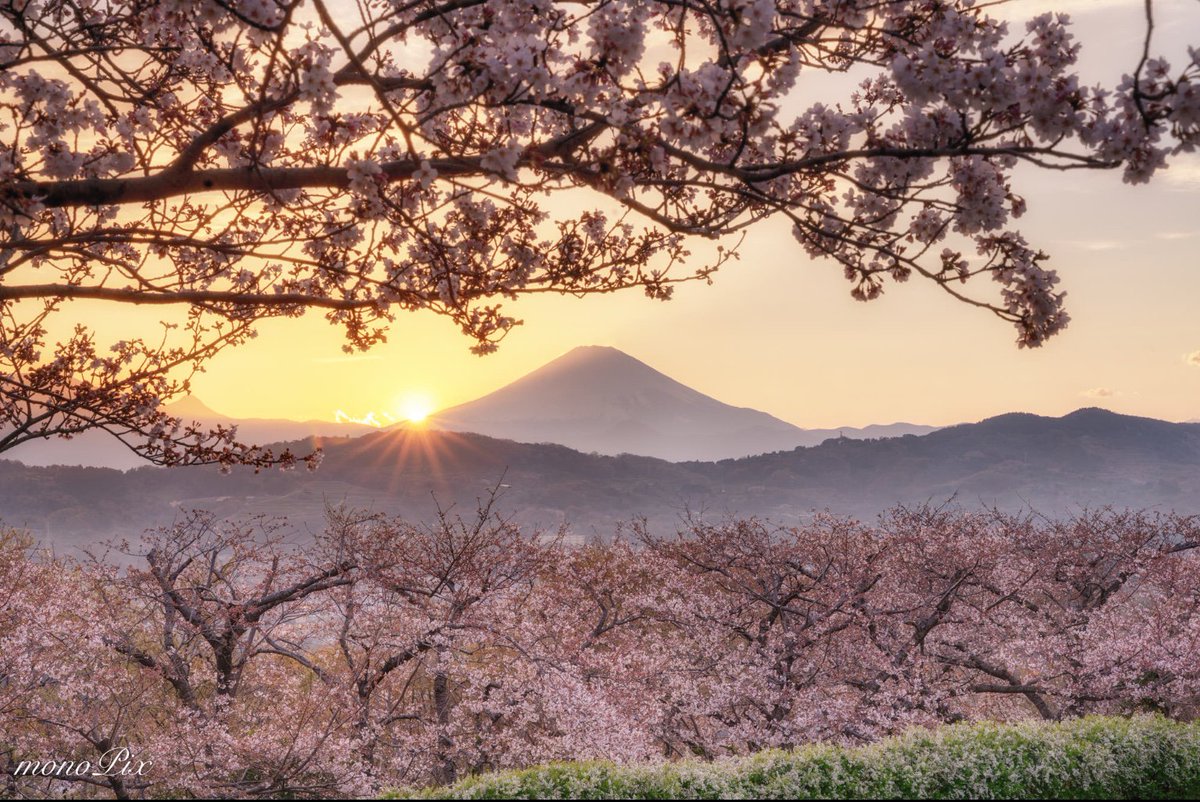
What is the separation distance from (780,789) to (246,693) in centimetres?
1454

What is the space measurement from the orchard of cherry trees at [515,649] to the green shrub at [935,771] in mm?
3415

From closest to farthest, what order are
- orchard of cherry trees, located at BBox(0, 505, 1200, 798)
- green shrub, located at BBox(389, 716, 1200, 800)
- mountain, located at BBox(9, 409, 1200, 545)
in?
1. green shrub, located at BBox(389, 716, 1200, 800)
2. orchard of cherry trees, located at BBox(0, 505, 1200, 798)
3. mountain, located at BBox(9, 409, 1200, 545)

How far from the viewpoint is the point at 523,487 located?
149000 mm

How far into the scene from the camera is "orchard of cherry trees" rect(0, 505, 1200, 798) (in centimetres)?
1286

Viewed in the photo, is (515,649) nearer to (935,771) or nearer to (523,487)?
(935,771)

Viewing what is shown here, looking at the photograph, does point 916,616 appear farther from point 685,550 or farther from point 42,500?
point 42,500

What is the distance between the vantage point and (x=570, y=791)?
8492 millimetres

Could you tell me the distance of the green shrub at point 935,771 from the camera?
8.76 m

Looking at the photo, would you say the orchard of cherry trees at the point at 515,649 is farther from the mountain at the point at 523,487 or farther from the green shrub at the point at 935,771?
the mountain at the point at 523,487

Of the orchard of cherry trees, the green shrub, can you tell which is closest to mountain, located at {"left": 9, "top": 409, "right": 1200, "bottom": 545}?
the orchard of cherry trees

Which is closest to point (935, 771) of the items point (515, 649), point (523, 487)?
point (515, 649)

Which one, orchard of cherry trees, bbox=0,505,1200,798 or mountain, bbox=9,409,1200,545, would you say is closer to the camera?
orchard of cherry trees, bbox=0,505,1200,798

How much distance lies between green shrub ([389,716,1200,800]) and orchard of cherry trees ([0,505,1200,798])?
11.2 feet

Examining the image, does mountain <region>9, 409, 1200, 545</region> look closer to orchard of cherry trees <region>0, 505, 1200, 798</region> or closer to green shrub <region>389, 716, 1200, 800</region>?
orchard of cherry trees <region>0, 505, 1200, 798</region>
